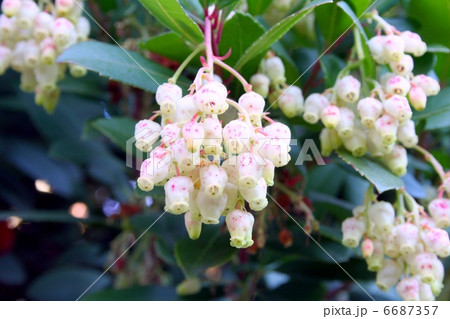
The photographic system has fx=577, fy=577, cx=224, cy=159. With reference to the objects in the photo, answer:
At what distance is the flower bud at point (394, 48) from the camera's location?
1.01 meters

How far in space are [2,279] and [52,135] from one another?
46 centimetres

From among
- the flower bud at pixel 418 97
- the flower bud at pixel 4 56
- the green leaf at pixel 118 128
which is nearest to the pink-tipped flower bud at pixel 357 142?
the flower bud at pixel 418 97

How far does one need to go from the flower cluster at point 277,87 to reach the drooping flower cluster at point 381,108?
1.1 inches

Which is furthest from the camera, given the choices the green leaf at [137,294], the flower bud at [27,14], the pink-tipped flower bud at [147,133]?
the green leaf at [137,294]

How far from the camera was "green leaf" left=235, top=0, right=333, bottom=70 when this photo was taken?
0.94 m

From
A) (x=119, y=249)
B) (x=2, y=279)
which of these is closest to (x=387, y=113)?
(x=119, y=249)

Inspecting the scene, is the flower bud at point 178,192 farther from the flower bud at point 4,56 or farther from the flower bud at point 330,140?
the flower bud at point 4,56

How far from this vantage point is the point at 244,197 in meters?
0.80

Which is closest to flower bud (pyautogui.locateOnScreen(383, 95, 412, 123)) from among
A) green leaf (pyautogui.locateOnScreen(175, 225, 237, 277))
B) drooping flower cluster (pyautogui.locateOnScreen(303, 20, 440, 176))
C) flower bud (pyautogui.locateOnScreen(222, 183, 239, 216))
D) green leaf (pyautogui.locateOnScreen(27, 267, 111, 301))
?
drooping flower cluster (pyautogui.locateOnScreen(303, 20, 440, 176))

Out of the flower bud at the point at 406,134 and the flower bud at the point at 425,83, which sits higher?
the flower bud at the point at 425,83

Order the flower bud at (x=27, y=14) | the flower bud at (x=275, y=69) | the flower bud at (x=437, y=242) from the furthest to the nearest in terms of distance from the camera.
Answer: the flower bud at (x=27, y=14), the flower bud at (x=275, y=69), the flower bud at (x=437, y=242)

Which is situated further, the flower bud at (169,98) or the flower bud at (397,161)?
the flower bud at (397,161)

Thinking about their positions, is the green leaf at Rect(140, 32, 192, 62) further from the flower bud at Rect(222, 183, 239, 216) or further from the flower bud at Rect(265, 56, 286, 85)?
the flower bud at Rect(222, 183, 239, 216)

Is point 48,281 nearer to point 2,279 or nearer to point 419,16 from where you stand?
point 2,279
